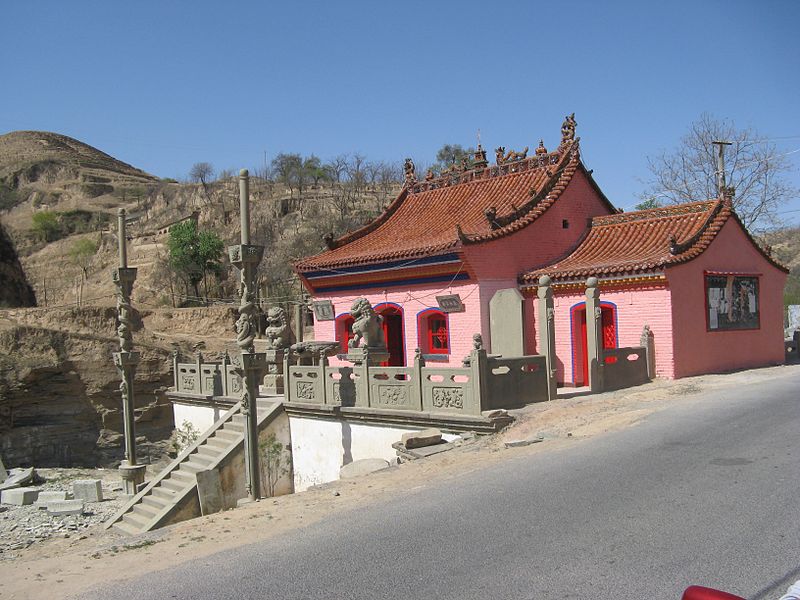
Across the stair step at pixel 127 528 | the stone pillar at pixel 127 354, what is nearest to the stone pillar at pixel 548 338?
the stair step at pixel 127 528

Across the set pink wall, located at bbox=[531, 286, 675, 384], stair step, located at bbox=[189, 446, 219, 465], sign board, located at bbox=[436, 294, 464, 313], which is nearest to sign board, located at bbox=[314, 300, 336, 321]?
sign board, located at bbox=[436, 294, 464, 313]

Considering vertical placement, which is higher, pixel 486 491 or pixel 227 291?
pixel 227 291

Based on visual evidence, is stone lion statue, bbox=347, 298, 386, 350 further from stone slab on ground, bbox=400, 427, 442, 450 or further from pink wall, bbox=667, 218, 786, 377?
pink wall, bbox=667, 218, 786, 377

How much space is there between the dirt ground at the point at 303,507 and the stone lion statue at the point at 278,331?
6.02 meters

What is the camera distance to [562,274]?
1802 centimetres

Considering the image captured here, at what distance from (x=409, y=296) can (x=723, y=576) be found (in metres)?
14.7

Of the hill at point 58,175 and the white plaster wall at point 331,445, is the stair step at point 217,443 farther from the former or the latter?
the hill at point 58,175

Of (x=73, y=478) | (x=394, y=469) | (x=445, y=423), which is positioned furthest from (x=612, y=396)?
(x=73, y=478)

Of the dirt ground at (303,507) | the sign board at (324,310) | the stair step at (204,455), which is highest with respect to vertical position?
the sign board at (324,310)

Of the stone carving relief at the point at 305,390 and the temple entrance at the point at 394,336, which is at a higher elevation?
the temple entrance at the point at 394,336

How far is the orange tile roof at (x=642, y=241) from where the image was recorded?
55.5 feet

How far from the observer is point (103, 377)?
28.8 m

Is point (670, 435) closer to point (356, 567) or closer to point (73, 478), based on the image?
point (356, 567)

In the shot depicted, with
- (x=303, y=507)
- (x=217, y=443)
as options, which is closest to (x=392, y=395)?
(x=217, y=443)
